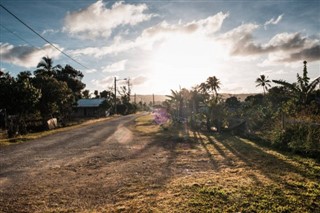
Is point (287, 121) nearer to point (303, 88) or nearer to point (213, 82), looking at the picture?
point (303, 88)

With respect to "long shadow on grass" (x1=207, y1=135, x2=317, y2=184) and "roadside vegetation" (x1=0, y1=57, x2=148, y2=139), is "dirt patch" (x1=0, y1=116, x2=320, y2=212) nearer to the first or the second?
"long shadow on grass" (x1=207, y1=135, x2=317, y2=184)

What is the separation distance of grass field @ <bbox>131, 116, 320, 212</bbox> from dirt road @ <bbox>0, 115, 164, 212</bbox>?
123 cm

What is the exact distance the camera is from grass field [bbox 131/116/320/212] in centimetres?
532

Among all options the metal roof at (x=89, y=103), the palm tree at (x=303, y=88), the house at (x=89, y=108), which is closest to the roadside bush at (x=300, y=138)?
the palm tree at (x=303, y=88)

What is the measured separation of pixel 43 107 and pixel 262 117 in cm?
2003

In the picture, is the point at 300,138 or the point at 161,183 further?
the point at 300,138

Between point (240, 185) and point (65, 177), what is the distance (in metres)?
4.96

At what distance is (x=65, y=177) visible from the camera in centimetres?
795

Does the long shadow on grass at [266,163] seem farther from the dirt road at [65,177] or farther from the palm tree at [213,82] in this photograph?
the palm tree at [213,82]

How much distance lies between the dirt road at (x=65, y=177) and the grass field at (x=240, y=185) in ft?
4.04

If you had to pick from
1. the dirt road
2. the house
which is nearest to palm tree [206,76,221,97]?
the house

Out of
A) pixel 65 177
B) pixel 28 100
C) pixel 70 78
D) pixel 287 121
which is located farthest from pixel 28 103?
pixel 70 78

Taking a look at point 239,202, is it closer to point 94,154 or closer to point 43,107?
point 94,154

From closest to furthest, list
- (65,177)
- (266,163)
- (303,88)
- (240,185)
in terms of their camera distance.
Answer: (240,185) < (65,177) < (266,163) < (303,88)
